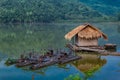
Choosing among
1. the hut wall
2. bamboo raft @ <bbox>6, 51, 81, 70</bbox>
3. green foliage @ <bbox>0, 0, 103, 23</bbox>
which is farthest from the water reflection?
green foliage @ <bbox>0, 0, 103, 23</bbox>

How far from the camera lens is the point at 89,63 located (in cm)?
1742

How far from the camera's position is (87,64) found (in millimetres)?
17125

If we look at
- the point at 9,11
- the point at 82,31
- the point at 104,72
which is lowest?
the point at 104,72

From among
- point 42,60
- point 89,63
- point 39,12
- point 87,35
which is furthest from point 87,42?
point 39,12

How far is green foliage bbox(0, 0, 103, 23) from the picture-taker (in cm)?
6569

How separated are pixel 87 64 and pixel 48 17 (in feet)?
178

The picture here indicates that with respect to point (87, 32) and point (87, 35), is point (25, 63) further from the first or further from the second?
point (87, 32)

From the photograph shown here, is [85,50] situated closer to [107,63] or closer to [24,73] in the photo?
[107,63]

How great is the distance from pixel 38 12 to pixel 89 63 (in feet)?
177

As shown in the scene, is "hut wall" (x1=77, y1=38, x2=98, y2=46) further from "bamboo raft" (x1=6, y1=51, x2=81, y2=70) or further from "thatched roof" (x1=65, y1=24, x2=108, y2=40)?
"bamboo raft" (x1=6, y1=51, x2=81, y2=70)

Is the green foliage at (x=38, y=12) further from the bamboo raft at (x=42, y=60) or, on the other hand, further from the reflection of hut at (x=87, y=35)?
the bamboo raft at (x=42, y=60)

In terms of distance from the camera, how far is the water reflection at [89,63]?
53.0 feet

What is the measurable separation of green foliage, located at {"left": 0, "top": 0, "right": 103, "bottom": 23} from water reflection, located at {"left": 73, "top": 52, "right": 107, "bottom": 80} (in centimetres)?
4724

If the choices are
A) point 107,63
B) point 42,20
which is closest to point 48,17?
A: point 42,20
